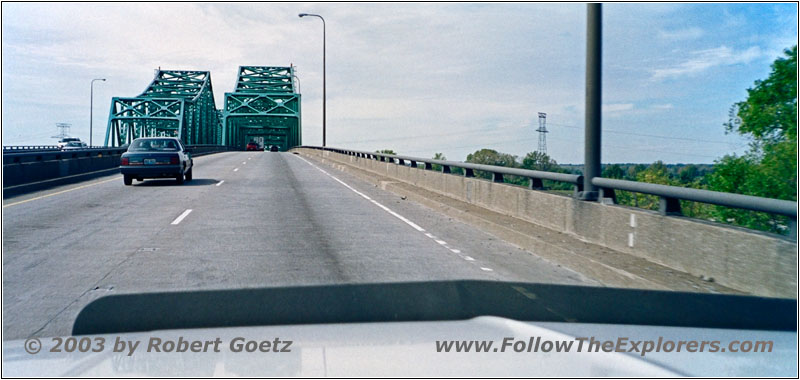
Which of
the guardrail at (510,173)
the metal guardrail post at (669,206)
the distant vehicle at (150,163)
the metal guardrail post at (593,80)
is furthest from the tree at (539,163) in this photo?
the distant vehicle at (150,163)

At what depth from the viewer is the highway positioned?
6.89m

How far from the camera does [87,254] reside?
8.89 m

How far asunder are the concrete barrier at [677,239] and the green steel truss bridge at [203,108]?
325 ft

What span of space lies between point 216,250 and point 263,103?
14199 centimetres

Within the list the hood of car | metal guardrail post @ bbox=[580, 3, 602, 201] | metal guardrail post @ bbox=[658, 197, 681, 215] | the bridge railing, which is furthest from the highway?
the hood of car

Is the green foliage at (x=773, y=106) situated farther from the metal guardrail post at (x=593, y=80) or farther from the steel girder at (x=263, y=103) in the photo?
the steel girder at (x=263, y=103)

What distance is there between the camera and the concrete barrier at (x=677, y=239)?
5738mm

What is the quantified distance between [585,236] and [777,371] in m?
6.08

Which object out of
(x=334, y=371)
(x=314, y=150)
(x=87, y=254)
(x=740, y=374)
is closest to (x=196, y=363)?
(x=334, y=371)

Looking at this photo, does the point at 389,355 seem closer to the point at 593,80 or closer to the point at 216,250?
the point at 216,250

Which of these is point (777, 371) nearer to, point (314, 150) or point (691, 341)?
point (691, 341)

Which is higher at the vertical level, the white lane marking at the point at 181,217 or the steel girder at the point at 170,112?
the steel girder at the point at 170,112

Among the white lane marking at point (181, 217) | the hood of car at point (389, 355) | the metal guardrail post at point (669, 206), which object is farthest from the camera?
the white lane marking at point (181, 217)

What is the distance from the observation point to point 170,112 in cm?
11538
